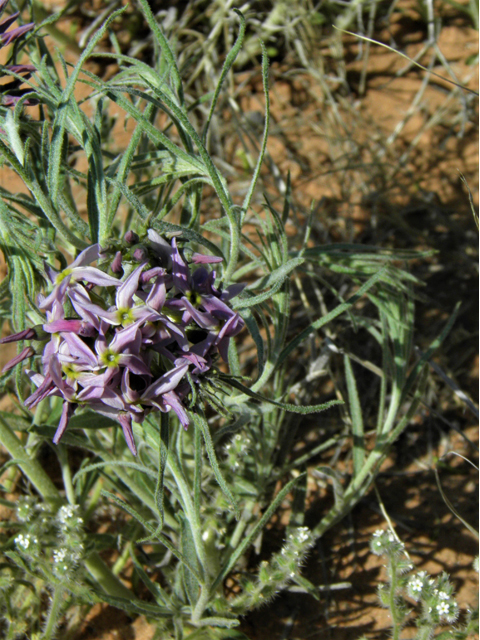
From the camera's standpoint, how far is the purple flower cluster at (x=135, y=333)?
4.40 feet

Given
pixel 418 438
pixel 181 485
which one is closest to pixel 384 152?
pixel 418 438

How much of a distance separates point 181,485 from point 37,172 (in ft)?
3.50

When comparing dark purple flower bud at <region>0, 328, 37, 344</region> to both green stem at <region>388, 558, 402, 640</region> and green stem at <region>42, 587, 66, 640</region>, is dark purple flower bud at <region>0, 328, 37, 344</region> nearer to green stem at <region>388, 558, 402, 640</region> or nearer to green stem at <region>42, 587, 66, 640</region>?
green stem at <region>42, 587, 66, 640</region>

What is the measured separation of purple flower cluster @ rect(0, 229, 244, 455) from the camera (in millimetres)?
1341

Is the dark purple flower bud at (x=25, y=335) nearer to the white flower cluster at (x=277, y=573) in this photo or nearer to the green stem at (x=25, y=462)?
the green stem at (x=25, y=462)

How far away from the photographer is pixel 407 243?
10.9 ft

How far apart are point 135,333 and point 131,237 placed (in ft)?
0.85

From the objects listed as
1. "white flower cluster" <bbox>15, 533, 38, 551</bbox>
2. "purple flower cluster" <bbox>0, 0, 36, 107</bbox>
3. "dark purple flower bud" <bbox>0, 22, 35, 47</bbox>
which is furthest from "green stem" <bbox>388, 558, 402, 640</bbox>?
"dark purple flower bud" <bbox>0, 22, 35, 47</bbox>

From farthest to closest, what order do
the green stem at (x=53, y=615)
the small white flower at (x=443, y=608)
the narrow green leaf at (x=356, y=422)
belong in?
the narrow green leaf at (x=356, y=422) → the green stem at (x=53, y=615) → the small white flower at (x=443, y=608)

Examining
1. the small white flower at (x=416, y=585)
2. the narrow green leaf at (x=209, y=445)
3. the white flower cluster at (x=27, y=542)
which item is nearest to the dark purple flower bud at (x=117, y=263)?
the narrow green leaf at (x=209, y=445)

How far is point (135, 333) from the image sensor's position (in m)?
1.29

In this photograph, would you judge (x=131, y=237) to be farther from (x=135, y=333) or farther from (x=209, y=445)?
(x=209, y=445)

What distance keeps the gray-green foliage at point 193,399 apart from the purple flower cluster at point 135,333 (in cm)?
10

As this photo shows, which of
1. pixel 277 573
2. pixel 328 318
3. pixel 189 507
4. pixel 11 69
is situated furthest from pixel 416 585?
pixel 11 69
